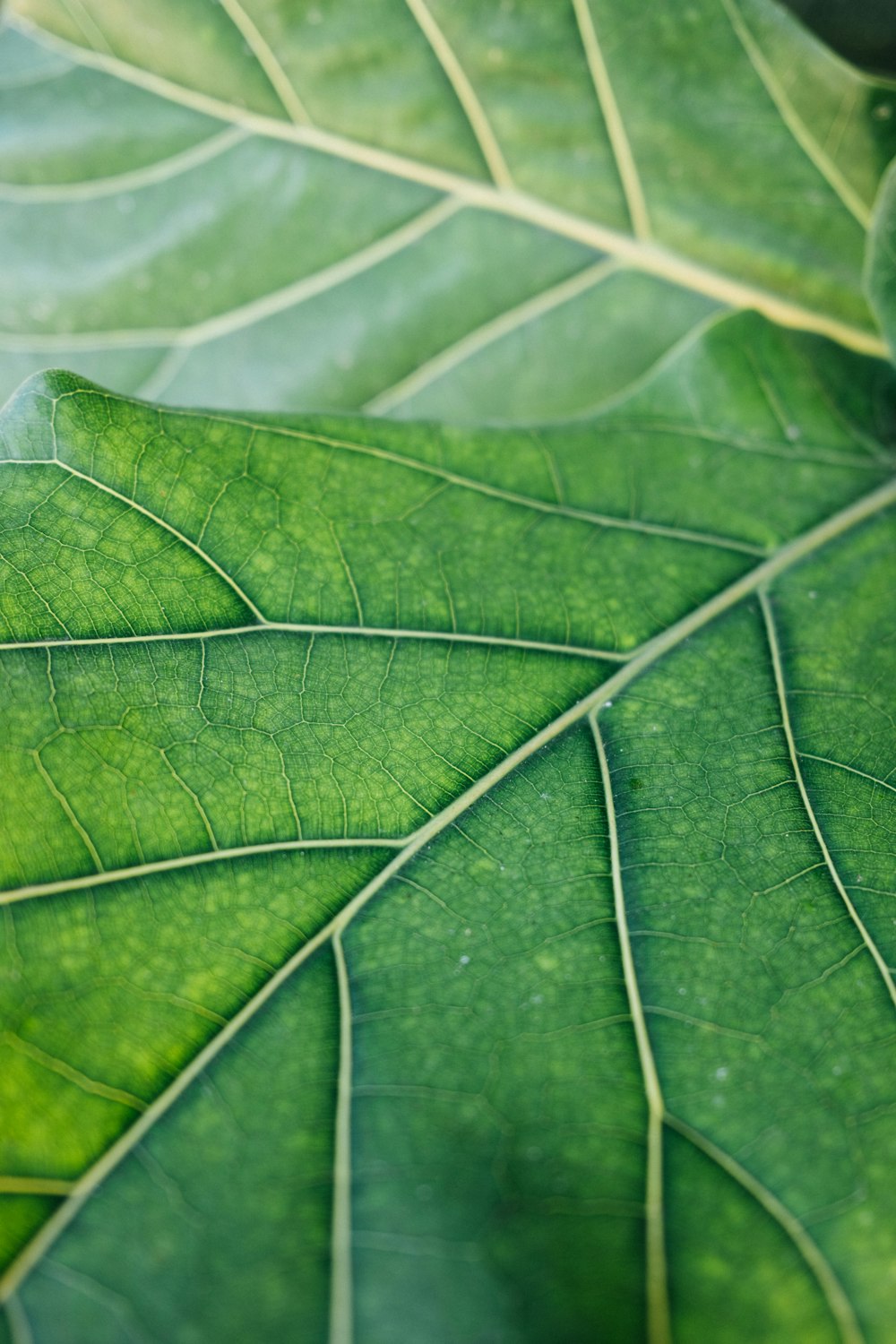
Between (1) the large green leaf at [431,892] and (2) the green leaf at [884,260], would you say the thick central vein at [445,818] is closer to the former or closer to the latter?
(1) the large green leaf at [431,892]

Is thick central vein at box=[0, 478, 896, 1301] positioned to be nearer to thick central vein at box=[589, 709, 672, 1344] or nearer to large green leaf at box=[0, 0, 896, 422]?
thick central vein at box=[589, 709, 672, 1344]

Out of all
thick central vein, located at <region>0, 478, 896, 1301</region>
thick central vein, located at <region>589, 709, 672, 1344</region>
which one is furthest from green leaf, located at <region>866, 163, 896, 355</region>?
thick central vein, located at <region>589, 709, 672, 1344</region>

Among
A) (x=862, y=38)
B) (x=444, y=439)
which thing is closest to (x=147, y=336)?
(x=444, y=439)

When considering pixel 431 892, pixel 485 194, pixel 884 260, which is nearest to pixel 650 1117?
pixel 431 892

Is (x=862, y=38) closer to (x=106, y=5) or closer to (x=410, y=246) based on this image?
(x=410, y=246)

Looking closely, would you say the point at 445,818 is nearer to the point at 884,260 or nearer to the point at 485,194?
the point at 884,260

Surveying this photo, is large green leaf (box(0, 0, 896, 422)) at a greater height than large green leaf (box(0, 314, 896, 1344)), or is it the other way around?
large green leaf (box(0, 0, 896, 422))

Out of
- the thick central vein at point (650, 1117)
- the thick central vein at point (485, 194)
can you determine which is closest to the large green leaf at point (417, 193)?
the thick central vein at point (485, 194)

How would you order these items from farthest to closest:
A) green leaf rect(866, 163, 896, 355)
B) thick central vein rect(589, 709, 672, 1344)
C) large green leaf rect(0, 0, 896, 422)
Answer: large green leaf rect(0, 0, 896, 422), green leaf rect(866, 163, 896, 355), thick central vein rect(589, 709, 672, 1344)
